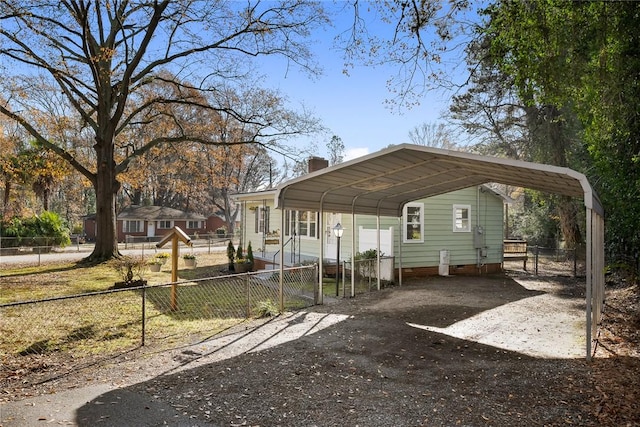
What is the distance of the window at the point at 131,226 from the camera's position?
3766cm

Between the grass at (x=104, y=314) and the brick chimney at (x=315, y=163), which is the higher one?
the brick chimney at (x=315, y=163)

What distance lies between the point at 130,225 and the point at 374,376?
124ft

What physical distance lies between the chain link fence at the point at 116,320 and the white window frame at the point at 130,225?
→ 29313 millimetres

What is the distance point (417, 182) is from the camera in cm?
1005

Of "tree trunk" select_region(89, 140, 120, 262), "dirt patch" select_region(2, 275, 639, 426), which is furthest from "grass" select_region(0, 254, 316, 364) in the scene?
"tree trunk" select_region(89, 140, 120, 262)

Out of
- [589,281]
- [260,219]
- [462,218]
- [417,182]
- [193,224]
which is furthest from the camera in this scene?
[193,224]

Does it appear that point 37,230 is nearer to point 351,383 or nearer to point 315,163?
point 315,163

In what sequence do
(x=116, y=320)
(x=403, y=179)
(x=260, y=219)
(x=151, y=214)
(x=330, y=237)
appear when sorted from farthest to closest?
(x=151, y=214)
(x=260, y=219)
(x=330, y=237)
(x=403, y=179)
(x=116, y=320)

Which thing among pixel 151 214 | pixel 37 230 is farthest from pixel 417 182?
pixel 151 214

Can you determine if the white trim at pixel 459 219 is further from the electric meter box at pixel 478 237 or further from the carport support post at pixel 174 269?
the carport support post at pixel 174 269

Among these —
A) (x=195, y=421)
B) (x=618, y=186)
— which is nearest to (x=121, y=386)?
(x=195, y=421)

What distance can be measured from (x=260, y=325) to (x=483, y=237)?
11327mm

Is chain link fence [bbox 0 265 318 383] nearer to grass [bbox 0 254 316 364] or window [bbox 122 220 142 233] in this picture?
grass [bbox 0 254 316 364]

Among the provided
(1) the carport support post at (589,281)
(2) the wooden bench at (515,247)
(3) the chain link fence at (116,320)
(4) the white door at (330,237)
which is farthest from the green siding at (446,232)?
(1) the carport support post at (589,281)
